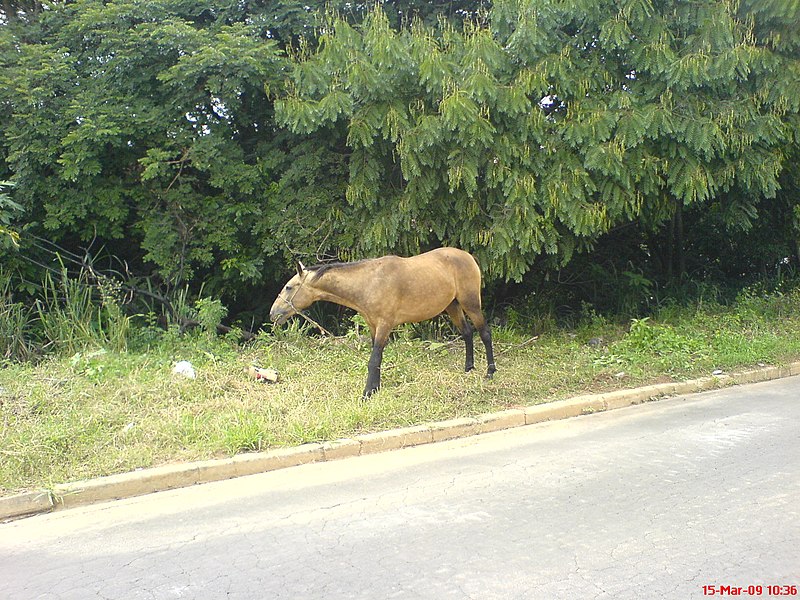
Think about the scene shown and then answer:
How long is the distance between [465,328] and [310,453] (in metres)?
3.62

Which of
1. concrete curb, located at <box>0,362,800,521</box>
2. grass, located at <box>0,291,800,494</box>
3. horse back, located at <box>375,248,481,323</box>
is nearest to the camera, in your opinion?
concrete curb, located at <box>0,362,800,521</box>

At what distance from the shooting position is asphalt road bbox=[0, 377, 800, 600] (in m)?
3.98

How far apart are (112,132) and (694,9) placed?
8.50 meters

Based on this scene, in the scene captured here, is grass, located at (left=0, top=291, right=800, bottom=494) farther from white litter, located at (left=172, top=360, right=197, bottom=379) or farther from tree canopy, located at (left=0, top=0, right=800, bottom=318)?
tree canopy, located at (left=0, top=0, right=800, bottom=318)

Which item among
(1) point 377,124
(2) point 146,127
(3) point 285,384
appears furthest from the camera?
(2) point 146,127

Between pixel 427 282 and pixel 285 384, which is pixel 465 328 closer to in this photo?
pixel 427 282

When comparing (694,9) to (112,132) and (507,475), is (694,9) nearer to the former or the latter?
(507,475)

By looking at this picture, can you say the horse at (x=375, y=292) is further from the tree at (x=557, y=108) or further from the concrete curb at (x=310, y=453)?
the tree at (x=557, y=108)

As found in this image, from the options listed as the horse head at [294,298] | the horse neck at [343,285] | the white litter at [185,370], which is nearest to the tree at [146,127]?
the white litter at [185,370]

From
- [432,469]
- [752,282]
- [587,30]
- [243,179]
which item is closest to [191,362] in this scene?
[243,179]

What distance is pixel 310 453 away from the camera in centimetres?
644

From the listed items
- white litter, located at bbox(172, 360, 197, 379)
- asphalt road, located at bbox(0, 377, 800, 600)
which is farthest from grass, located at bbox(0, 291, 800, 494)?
asphalt road, located at bbox(0, 377, 800, 600)

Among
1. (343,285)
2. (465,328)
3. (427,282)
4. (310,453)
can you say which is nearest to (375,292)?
(343,285)

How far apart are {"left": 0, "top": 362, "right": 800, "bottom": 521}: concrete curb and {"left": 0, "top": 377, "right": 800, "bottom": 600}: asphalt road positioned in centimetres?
15
